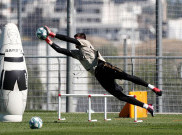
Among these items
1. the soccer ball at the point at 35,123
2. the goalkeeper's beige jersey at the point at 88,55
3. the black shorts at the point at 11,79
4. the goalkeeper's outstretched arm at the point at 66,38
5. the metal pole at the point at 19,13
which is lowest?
the soccer ball at the point at 35,123

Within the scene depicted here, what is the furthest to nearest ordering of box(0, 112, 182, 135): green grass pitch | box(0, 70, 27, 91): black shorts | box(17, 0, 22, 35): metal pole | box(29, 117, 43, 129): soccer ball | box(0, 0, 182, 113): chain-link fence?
box(17, 0, 22, 35): metal pole, box(0, 0, 182, 113): chain-link fence, box(0, 70, 27, 91): black shorts, box(29, 117, 43, 129): soccer ball, box(0, 112, 182, 135): green grass pitch

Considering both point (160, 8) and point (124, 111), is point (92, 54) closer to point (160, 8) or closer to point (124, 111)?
point (124, 111)

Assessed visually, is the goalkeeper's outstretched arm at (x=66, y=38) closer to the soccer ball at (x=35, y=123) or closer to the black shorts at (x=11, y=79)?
the soccer ball at (x=35, y=123)

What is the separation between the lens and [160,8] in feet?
56.2

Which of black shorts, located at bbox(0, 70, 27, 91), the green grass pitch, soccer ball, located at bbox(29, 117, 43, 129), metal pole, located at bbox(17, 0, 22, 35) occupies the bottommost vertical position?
the green grass pitch

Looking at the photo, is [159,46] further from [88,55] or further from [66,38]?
[66,38]

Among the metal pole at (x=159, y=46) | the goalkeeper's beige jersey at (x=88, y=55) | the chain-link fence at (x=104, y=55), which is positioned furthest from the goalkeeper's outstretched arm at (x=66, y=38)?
the metal pole at (x=159, y=46)

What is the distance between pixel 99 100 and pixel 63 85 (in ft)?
5.31

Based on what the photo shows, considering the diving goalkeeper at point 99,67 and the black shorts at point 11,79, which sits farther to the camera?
the black shorts at point 11,79

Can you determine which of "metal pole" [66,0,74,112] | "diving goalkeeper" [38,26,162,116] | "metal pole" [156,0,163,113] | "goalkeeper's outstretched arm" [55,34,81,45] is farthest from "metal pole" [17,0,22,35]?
"goalkeeper's outstretched arm" [55,34,81,45]

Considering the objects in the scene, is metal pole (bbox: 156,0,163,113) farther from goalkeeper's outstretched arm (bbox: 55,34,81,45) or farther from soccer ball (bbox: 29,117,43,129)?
soccer ball (bbox: 29,117,43,129)

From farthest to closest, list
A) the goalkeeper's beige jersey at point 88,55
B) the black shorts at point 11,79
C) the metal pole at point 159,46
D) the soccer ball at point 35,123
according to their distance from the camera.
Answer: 1. the metal pole at point 159,46
2. the black shorts at point 11,79
3. the goalkeeper's beige jersey at point 88,55
4. the soccer ball at point 35,123

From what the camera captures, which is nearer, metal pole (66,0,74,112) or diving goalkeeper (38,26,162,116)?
diving goalkeeper (38,26,162,116)

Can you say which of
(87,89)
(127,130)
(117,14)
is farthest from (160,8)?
(127,130)
